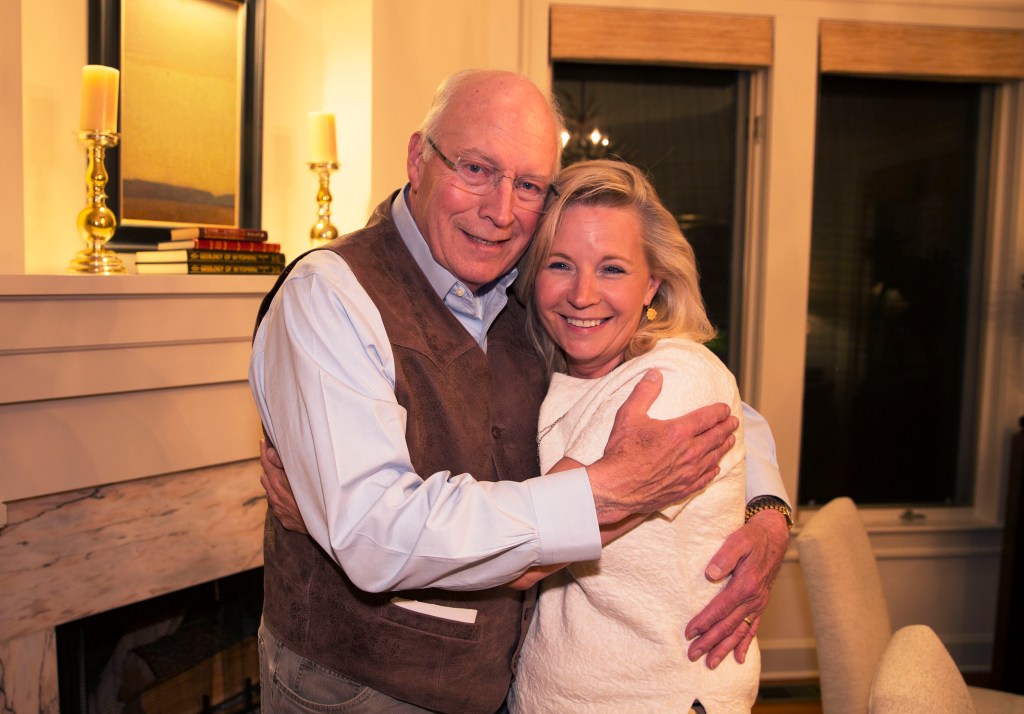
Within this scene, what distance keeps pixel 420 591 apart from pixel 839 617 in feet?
3.81

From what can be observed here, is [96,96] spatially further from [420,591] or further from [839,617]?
[839,617]

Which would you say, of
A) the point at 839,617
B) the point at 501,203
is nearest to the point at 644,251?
the point at 501,203

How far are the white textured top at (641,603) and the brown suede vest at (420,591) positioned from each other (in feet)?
0.29

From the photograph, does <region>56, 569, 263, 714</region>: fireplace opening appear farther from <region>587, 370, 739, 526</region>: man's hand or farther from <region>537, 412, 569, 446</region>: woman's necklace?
<region>587, 370, 739, 526</region>: man's hand

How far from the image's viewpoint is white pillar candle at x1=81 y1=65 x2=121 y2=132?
6.74 feet

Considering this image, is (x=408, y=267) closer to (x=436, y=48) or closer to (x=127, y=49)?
(x=127, y=49)

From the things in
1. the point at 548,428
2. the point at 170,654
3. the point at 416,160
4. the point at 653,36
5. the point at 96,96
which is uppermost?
the point at 653,36

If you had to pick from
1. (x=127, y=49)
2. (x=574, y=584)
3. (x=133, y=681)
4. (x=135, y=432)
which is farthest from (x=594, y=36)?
(x=133, y=681)

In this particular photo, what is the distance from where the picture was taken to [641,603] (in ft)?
4.19

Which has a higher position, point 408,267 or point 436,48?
point 436,48

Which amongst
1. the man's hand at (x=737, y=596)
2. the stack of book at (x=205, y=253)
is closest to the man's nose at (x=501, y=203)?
the man's hand at (x=737, y=596)

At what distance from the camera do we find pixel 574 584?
4.40ft

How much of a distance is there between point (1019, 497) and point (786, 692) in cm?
120

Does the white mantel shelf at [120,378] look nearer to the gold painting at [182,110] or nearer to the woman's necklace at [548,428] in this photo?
the gold painting at [182,110]
